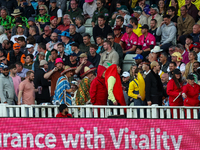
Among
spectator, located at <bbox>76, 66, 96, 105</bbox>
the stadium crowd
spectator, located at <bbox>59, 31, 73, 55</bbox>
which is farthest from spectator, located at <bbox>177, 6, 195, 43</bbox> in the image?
spectator, located at <bbox>76, 66, 96, 105</bbox>

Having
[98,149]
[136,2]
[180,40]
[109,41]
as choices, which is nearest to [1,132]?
[98,149]

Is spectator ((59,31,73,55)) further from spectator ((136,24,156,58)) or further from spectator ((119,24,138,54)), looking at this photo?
spectator ((136,24,156,58))

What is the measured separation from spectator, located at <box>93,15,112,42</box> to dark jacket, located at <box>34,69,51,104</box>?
9.91 feet

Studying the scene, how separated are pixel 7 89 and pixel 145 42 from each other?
445cm

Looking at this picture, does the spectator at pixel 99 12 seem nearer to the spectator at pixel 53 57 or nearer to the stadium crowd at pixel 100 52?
the stadium crowd at pixel 100 52

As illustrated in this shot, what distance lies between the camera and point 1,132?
8.10 meters

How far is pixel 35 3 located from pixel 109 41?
690 cm

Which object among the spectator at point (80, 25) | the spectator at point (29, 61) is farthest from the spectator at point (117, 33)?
the spectator at point (29, 61)

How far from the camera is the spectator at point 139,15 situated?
1445 cm

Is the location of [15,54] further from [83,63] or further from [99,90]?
[99,90]

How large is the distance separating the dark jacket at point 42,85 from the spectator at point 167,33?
12.2 ft

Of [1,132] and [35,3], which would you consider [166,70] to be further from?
[35,3]

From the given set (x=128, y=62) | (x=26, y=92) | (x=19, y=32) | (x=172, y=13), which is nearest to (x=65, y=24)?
(x=19, y=32)

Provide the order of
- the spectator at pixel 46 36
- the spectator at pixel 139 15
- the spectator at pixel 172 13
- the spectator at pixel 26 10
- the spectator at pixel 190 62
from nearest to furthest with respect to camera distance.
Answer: the spectator at pixel 190 62 → the spectator at pixel 172 13 → the spectator at pixel 139 15 → the spectator at pixel 46 36 → the spectator at pixel 26 10
